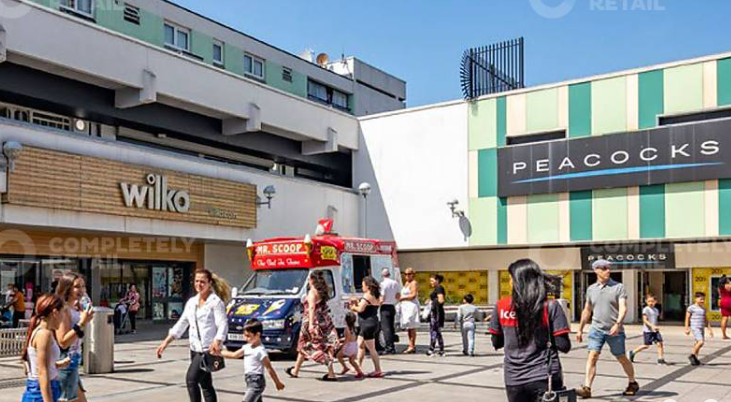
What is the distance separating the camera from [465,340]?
50.5ft

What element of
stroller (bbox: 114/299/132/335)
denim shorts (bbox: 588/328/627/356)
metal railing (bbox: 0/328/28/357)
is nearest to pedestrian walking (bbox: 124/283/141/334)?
stroller (bbox: 114/299/132/335)

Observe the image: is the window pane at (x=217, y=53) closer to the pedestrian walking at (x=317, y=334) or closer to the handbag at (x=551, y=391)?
the pedestrian walking at (x=317, y=334)

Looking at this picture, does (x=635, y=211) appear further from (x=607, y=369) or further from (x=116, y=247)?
(x=116, y=247)

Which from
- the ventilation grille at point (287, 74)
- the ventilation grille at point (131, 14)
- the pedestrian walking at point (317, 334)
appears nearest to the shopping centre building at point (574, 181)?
the ventilation grille at point (287, 74)

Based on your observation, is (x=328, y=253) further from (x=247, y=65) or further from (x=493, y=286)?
(x=247, y=65)

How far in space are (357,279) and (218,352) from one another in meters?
9.30

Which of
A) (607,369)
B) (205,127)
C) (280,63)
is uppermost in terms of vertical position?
(280,63)

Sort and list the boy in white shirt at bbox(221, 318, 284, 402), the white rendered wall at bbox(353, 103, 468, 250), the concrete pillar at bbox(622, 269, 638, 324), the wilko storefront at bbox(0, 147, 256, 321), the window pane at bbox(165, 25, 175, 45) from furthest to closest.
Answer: the concrete pillar at bbox(622, 269, 638, 324) → the window pane at bbox(165, 25, 175, 45) → the white rendered wall at bbox(353, 103, 468, 250) → the wilko storefront at bbox(0, 147, 256, 321) → the boy in white shirt at bbox(221, 318, 284, 402)

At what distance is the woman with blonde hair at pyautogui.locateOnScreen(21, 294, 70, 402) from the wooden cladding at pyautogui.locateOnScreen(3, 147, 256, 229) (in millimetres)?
11459

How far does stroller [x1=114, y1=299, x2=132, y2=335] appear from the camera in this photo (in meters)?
21.0

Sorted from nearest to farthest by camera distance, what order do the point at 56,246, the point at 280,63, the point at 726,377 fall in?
1. the point at 726,377
2. the point at 56,246
3. the point at 280,63

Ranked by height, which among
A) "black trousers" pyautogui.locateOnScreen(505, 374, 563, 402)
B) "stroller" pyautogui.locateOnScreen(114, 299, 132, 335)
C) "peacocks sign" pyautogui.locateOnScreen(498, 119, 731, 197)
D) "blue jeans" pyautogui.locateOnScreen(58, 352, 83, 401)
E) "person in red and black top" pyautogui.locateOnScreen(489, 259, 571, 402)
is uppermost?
"peacocks sign" pyautogui.locateOnScreen(498, 119, 731, 197)

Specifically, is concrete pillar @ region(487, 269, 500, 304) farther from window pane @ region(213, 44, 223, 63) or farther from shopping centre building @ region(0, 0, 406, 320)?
window pane @ region(213, 44, 223, 63)

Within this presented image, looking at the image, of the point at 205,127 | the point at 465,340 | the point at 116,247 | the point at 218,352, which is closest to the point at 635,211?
the point at 465,340
